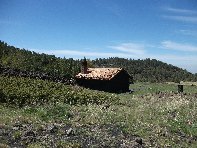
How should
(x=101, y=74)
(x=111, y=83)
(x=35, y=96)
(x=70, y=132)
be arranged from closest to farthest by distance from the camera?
1. (x=70, y=132)
2. (x=35, y=96)
3. (x=111, y=83)
4. (x=101, y=74)

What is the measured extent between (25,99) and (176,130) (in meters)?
11.9

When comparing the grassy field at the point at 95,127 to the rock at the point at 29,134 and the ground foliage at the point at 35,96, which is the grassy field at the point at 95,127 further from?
the ground foliage at the point at 35,96

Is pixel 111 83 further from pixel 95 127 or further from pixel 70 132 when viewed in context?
pixel 70 132

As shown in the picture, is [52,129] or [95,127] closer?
[52,129]

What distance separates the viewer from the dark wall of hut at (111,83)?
4703 cm

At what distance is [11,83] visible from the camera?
106 ft

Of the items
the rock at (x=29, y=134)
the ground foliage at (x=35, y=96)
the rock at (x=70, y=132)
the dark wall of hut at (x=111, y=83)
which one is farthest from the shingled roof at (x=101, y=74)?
the rock at (x=29, y=134)

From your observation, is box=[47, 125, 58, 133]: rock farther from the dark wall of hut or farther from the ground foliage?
Result: the dark wall of hut

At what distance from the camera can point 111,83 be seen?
155ft

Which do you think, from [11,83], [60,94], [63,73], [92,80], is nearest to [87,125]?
[60,94]

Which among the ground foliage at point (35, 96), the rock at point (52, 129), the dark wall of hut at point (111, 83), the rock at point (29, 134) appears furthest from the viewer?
the dark wall of hut at point (111, 83)

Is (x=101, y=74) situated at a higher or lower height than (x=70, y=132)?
higher

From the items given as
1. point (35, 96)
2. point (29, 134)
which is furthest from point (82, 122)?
point (35, 96)

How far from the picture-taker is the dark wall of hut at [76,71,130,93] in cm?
4703
